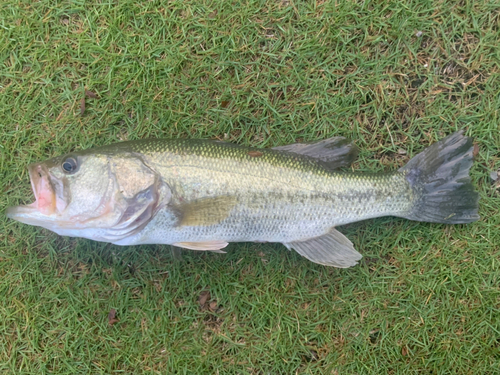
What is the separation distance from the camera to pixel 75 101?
3.01m

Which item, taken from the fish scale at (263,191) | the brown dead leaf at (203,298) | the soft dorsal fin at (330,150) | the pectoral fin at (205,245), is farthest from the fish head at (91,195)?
the soft dorsal fin at (330,150)

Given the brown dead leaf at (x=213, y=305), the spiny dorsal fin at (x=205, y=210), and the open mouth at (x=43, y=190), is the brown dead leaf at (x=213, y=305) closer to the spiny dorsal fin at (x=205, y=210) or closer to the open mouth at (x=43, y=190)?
the spiny dorsal fin at (x=205, y=210)

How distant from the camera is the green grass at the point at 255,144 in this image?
286cm

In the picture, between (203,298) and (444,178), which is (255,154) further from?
(444,178)

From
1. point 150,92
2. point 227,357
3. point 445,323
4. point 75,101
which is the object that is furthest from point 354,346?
point 75,101

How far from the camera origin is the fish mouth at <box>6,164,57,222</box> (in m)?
2.22

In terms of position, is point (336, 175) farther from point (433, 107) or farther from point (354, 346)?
point (354, 346)

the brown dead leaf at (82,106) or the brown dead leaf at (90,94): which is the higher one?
the brown dead leaf at (90,94)

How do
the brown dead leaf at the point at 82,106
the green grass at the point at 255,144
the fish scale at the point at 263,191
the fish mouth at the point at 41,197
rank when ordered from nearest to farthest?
the fish mouth at the point at 41,197 < the fish scale at the point at 263,191 < the green grass at the point at 255,144 < the brown dead leaf at the point at 82,106

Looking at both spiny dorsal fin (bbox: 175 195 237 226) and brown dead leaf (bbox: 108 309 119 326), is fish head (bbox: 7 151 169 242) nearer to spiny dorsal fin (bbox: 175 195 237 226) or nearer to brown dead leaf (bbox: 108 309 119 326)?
spiny dorsal fin (bbox: 175 195 237 226)

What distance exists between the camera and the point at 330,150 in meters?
2.65

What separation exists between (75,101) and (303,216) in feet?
7.71

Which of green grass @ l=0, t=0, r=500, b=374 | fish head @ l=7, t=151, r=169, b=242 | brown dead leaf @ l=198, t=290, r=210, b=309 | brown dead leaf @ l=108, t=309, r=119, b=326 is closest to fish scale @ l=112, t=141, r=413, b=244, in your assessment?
fish head @ l=7, t=151, r=169, b=242

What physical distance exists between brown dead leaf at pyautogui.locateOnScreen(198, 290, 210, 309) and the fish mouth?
4.61 ft
